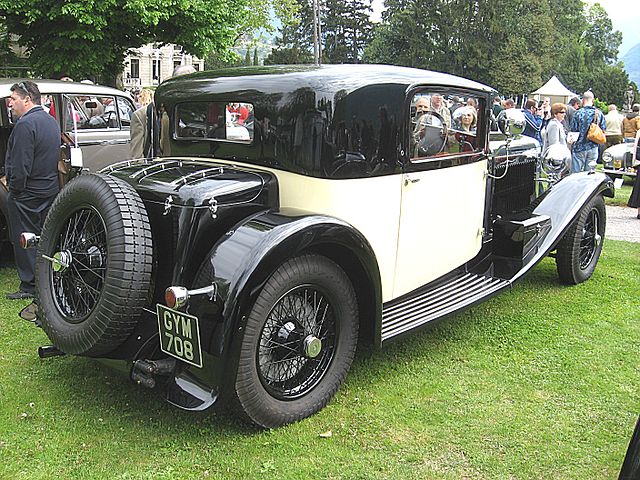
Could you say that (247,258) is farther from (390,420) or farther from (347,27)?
(347,27)

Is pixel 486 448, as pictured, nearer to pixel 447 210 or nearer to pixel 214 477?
pixel 214 477

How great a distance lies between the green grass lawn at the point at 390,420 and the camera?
296 cm

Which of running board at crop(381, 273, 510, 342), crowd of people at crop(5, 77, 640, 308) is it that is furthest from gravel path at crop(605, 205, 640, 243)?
running board at crop(381, 273, 510, 342)

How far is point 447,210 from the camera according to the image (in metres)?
4.26

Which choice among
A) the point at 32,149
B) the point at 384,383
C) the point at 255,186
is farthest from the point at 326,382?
the point at 32,149

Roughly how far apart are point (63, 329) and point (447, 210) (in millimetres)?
2562

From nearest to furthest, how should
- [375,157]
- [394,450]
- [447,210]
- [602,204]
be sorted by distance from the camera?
[394,450]
[375,157]
[447,210]
[602,204]

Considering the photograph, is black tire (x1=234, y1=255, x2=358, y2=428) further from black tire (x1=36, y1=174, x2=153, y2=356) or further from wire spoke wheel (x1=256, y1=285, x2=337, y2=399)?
black tire (x1=36, y1=174, x2=153, y2=356)

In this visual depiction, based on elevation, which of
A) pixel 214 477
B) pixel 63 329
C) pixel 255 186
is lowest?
pixel 214 477

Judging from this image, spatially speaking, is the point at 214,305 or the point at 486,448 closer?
the point at 214,305

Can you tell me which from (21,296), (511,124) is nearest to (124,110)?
(21,296)

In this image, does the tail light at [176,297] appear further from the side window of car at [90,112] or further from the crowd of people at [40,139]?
the side window of car at [90,112]

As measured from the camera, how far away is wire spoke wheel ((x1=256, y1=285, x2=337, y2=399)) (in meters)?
3.18

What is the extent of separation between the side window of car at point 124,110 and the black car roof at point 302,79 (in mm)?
3729
